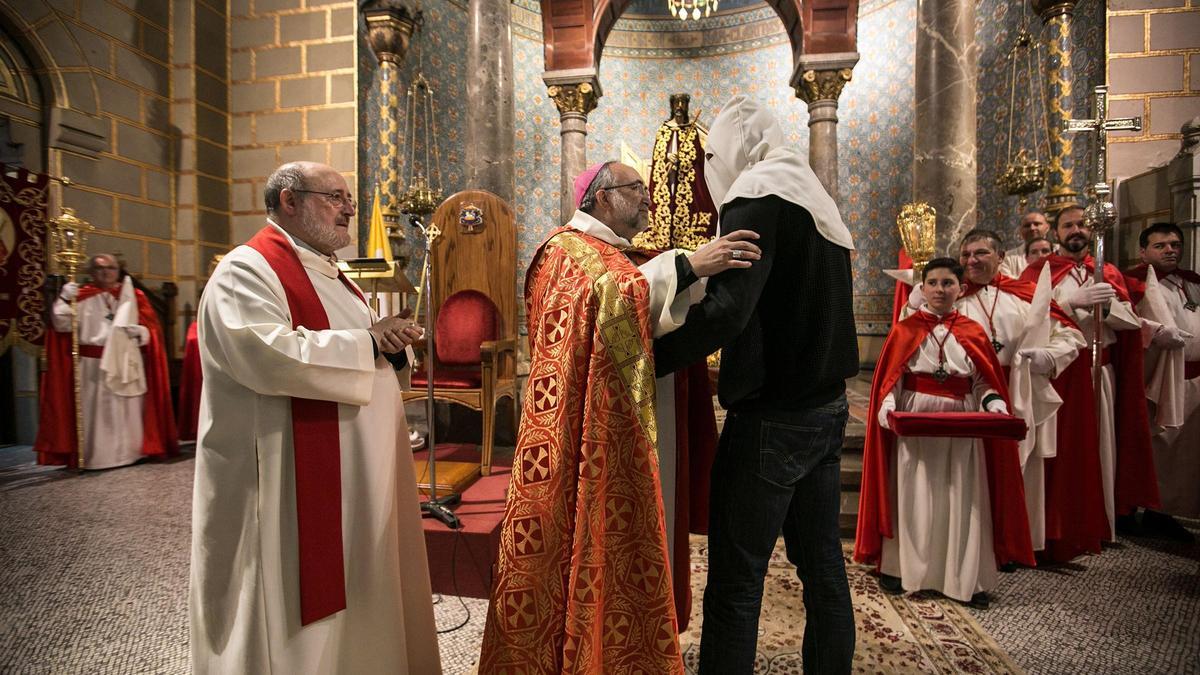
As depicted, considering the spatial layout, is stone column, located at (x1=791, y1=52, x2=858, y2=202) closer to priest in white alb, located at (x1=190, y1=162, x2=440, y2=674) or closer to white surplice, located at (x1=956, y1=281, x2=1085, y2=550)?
white surplice, located at (x1=956, y1=281, x2=1085, y2=550)

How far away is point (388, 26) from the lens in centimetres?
587

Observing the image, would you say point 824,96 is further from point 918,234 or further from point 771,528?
point 771,528

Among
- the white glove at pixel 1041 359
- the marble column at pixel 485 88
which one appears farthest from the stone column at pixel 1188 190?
the marble column at pixel 485 88

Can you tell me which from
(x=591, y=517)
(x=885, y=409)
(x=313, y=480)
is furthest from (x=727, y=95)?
(x=313, y=480)

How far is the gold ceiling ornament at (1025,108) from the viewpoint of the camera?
17.1ft

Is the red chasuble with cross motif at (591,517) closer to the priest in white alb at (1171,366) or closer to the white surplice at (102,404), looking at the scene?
the priest in white alb at (1171,366)

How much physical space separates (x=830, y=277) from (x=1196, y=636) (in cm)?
247

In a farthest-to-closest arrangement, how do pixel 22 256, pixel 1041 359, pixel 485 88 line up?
pixel 485 88 → pixel 22 256 → pixel 1041 359

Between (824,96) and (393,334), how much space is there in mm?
6470

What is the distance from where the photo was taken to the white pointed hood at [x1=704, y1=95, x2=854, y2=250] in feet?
5.14

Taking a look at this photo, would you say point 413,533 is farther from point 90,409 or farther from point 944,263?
point 90,409

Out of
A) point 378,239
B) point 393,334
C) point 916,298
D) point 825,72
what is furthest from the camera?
point 825,72

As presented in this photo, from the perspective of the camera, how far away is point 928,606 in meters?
2.73

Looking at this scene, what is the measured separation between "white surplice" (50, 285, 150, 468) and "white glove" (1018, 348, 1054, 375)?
6.50 metres
